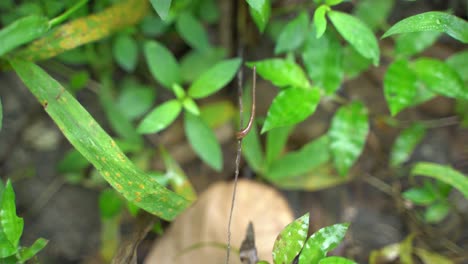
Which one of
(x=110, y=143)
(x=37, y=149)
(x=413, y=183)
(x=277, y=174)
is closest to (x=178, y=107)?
(x=110, y=143)

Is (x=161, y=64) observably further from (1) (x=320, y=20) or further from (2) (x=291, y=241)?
(2) (x=291, y=241)

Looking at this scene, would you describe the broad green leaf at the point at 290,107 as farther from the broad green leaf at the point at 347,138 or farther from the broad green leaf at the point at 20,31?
the broad green leaf at the point at 20,31

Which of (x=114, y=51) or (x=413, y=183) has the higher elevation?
(x=114, y=51)

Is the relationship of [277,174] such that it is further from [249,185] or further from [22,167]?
[22,167]

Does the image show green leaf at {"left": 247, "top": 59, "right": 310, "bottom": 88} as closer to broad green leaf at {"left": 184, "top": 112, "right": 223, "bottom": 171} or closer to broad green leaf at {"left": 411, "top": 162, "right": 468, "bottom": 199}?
broad green leaf at {"left": 184, "top": 112, "right": 223, "bottom": 171}

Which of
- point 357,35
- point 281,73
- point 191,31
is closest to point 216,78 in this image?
point 281,73

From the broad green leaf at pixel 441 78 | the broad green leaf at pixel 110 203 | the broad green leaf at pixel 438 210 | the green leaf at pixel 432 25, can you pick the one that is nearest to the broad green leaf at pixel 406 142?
the broad green leaf at pixel 438 210

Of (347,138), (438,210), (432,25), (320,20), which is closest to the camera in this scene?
(432,25)
